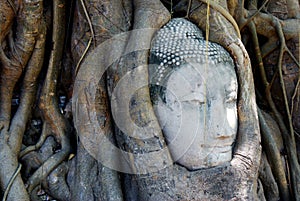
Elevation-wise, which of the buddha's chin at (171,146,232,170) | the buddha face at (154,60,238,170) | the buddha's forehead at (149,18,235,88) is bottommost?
the buddha's chin at (171,146,232,170)

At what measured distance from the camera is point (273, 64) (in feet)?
8.79

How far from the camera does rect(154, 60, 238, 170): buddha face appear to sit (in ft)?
6.20

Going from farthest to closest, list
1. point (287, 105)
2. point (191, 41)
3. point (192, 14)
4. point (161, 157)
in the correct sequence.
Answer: point (287, 105), point (192, 14), point (191, 41), point (161, 157)

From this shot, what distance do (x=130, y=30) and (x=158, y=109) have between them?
0.44 metres

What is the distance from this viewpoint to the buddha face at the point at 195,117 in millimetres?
1891

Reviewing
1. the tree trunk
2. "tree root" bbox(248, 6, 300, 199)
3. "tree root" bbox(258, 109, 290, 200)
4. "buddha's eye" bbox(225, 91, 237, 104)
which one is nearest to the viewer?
the tree trunk

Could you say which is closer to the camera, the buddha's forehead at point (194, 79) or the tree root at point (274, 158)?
the buddha's forehead at point (194, 79)

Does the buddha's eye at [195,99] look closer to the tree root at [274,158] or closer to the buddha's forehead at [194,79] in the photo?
the buddha's forehead at [194,79]

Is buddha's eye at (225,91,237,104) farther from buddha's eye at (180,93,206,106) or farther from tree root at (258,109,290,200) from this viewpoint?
tree root at (258,109,290,200)

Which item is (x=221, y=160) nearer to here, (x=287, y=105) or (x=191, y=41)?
(x=191, y=41)

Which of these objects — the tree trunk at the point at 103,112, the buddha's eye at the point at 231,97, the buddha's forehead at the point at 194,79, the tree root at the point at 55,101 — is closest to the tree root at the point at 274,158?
the tree trunk at the point at 103,112

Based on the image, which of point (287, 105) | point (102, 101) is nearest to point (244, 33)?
point (287, 105)

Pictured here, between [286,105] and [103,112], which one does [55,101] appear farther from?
[286,105]

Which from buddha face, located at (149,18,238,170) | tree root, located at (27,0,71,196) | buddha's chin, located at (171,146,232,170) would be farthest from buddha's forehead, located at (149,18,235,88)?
tree root, located at (27,0,71,196)
